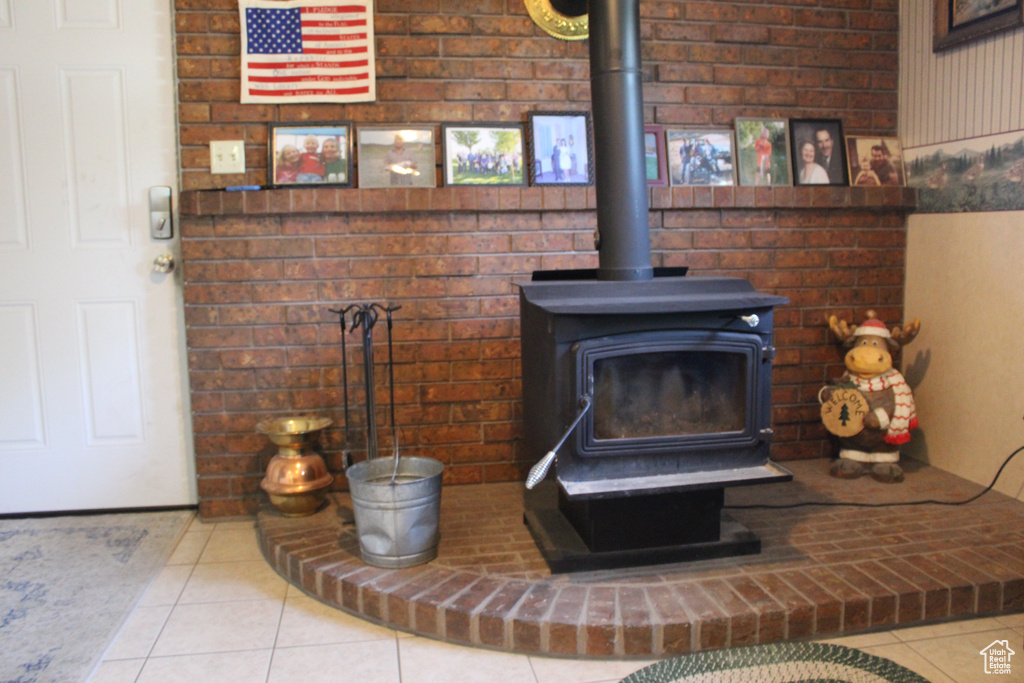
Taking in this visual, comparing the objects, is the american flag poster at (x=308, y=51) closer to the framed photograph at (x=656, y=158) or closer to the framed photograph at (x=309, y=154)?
the framed photograph at (x=309, y=154)

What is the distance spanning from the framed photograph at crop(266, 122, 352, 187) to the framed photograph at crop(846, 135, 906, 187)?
2.02 m

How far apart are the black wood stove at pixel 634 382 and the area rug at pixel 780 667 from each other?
1.16 feet

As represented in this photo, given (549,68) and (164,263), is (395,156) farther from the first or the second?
(164,263)

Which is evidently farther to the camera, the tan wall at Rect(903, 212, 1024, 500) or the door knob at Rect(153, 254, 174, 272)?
the door knob at Rect(153, 254, 174, 272)

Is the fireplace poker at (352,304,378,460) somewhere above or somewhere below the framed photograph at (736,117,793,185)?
below

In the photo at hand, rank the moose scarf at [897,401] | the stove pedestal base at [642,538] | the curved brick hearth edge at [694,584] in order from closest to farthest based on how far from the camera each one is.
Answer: the curved brick hearth edge at [694,584], the stove pedestal base at [642,538], the moose scarf at [897,401]

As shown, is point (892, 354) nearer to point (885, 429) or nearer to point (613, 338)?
point (885, 429)

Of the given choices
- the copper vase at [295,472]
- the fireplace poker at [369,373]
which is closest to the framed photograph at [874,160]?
the fireplace poker at [369,373]

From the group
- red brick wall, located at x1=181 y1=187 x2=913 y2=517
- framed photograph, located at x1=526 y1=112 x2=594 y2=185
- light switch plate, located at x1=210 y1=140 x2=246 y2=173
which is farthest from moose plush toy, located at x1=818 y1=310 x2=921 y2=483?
light switch plate, located at x1=210 y1=140 x2=246 y2=173

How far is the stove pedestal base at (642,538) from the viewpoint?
2312mm

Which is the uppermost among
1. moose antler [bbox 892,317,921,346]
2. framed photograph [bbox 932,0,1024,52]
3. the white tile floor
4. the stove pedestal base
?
framed photograph [bbox 932,0,1024,52]

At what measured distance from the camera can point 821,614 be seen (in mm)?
2096

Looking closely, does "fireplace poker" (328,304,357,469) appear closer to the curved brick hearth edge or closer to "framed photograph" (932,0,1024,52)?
the curved brick hearth edge

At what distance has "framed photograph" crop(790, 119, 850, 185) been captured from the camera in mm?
3287
